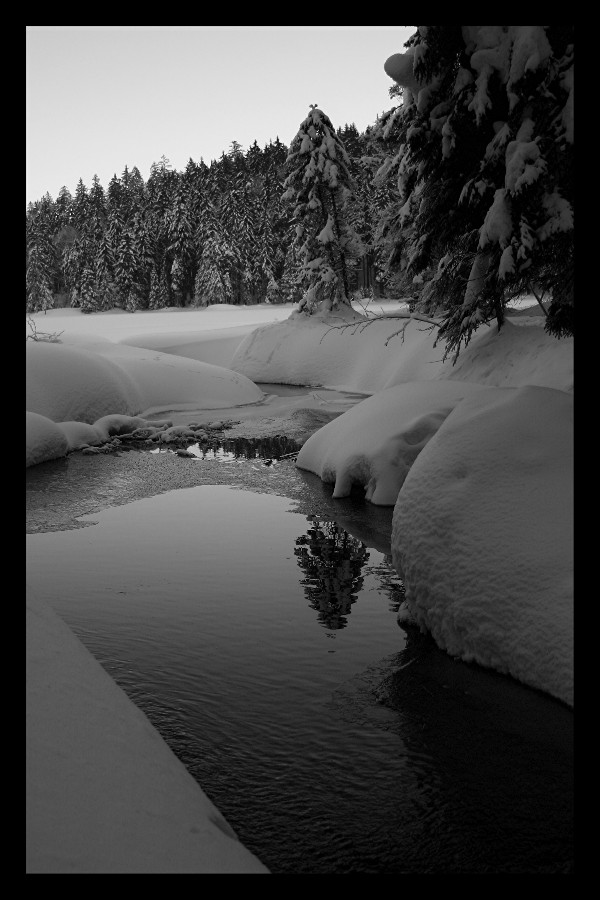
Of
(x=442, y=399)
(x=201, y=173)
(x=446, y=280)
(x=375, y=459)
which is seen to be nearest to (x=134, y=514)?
(x=375, y=459)

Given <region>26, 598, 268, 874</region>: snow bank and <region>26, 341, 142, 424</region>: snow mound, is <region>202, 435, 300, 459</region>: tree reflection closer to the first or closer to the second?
<region>26, 341, 142, 424</region>: snow mound

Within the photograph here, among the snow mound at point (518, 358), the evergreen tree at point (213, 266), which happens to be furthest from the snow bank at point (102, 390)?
the evergreen tree at point (213, 266)

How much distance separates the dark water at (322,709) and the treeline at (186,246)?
160ft

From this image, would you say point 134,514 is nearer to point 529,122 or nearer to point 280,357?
point 529,122

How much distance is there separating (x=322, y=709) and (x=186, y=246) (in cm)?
6244

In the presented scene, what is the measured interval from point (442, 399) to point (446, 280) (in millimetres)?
1920

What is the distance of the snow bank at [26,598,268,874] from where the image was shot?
9.43 ft

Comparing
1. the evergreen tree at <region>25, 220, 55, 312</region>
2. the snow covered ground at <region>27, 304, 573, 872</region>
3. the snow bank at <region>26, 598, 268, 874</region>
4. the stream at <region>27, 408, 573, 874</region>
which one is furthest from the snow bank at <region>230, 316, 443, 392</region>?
the evergreen tree at <region>25, 220, 55, 312</region>

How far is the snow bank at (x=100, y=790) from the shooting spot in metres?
2.87

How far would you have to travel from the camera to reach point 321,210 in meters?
33.1

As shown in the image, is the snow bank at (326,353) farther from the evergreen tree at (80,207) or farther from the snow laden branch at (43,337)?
the evergreen tree at (80,207)

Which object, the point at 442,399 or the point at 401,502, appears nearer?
the point at 401,502

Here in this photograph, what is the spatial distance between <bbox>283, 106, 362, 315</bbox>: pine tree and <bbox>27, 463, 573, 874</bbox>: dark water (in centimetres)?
2417

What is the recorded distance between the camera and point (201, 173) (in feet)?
239
